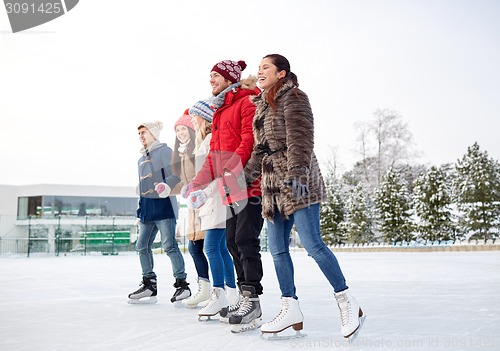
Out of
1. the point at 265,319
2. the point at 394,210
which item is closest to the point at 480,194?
the point at 394,210

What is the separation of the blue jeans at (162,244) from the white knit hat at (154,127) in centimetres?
85

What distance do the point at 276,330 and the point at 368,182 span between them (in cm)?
3292

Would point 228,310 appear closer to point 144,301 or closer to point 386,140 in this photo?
point 144,301

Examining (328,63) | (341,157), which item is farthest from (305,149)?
(341,157)

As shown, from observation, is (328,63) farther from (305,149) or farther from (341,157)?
(341,157)

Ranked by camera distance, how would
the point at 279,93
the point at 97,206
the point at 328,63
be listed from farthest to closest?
the point at 97,206
the point at 328,63
the point at 279,93

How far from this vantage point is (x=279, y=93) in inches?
109

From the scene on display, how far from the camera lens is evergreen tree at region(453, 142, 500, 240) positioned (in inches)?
952

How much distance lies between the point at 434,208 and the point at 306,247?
23.9 metres

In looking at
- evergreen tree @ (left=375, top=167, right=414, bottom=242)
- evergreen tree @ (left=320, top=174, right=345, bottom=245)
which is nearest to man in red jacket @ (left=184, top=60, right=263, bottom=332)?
evergreen tree @ (left=375, top=167, right=414, bottom=242)

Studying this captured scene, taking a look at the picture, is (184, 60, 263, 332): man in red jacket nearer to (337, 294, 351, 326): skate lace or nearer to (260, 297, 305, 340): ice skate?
(260, 297, 305, 340): ice skate

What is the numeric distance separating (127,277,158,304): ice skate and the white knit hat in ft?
4.44

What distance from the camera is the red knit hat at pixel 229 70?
11.3 feet

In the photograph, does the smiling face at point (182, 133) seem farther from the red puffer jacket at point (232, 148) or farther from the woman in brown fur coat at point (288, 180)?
the woman in brown fur coat at point (288, 180)
